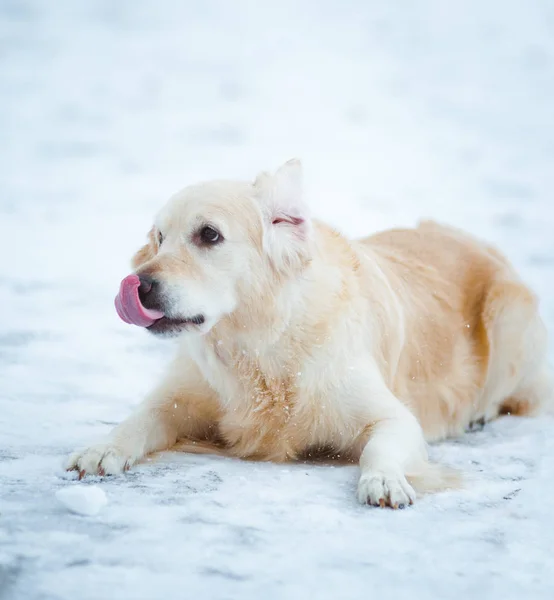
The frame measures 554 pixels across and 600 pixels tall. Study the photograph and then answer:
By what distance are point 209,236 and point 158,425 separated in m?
0.89

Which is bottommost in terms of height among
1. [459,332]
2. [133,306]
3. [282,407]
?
[282,407]

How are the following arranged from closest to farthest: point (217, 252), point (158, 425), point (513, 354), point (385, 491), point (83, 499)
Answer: point (83, 499) → point (385, 491) → point (217, 252) → point (158, 425) → point (513, 354)

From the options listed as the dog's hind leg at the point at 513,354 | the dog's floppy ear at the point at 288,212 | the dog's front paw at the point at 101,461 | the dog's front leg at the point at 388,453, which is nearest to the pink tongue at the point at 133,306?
the dog's front paw at the point at 101,461

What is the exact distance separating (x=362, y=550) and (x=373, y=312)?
161 cm

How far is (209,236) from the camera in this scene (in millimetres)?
3262

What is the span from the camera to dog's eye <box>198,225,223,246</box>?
3256 mm

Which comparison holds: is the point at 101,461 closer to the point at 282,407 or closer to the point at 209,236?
the point at 282,407

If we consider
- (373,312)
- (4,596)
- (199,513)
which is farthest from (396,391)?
(4,596)

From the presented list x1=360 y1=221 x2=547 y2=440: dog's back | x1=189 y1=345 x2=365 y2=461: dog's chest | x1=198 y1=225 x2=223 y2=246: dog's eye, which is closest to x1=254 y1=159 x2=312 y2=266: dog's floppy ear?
x1=198 y1=225 x2=223 y2=246: dog's eye

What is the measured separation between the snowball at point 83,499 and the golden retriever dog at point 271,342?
43 centimetres

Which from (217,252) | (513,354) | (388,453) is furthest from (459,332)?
(217,252)

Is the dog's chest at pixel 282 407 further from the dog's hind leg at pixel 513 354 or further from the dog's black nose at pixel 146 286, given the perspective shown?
the dog's hind leg at pixel 513 354

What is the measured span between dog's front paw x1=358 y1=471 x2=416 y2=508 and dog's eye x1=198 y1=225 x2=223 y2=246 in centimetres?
112

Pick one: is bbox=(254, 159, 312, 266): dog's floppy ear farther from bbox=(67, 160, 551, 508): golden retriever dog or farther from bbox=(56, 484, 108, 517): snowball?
bbox=(56, 484, 108, 517): snowball
